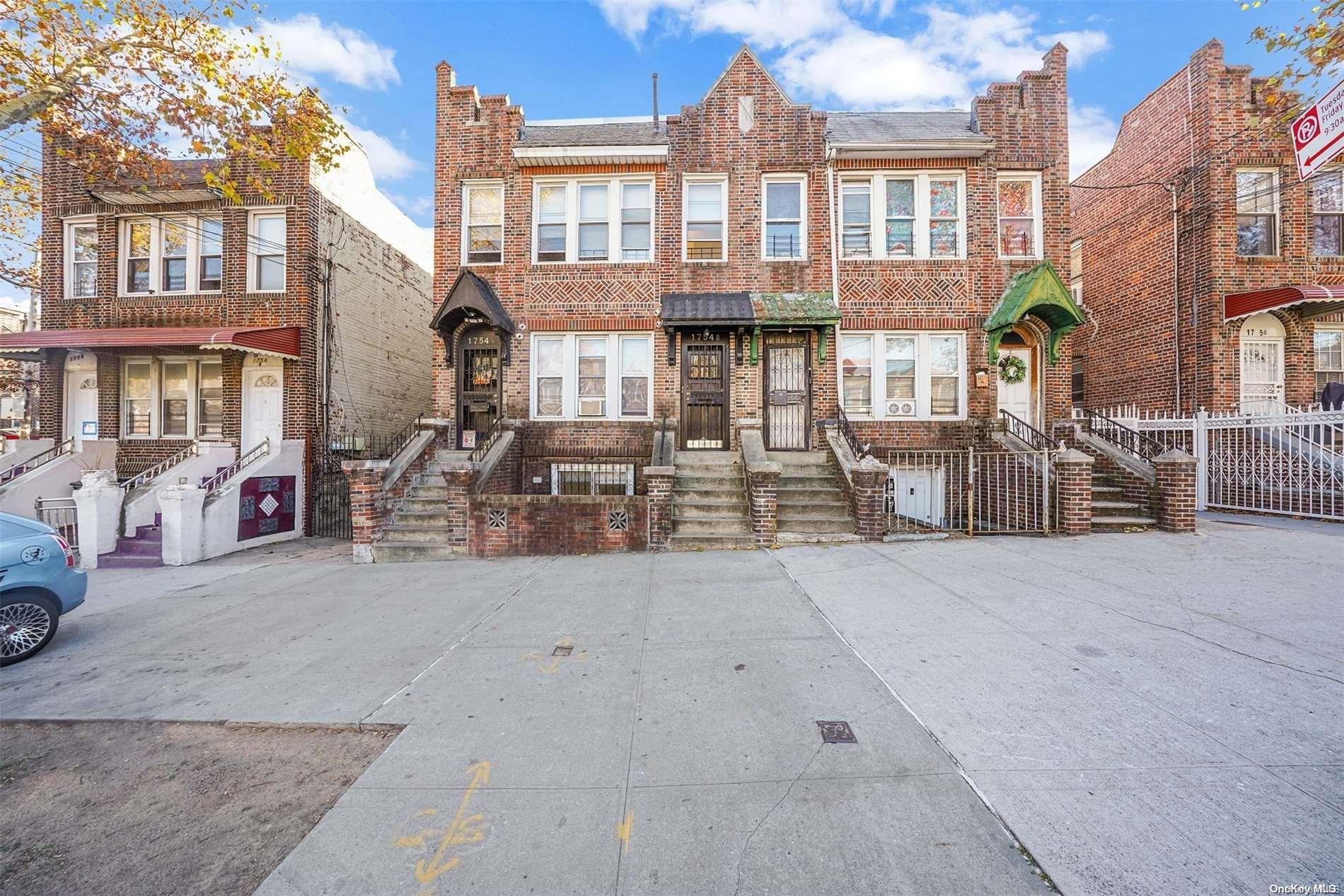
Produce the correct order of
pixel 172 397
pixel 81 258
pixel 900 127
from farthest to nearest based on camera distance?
pixel 81 258
pixel 172 397
pixel 900 127

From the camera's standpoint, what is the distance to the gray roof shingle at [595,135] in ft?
36.1

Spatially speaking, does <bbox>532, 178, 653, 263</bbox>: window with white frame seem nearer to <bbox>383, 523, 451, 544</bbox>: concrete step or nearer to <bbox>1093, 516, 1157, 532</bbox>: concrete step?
<bbox>383, 523, 451, 544</bbox>: concrete step

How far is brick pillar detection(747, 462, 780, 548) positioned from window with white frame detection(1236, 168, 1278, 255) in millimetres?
13591

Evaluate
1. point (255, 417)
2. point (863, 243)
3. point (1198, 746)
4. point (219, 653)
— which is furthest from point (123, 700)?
point (863, 243)

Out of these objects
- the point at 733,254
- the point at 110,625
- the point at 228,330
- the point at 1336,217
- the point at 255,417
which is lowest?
the point at 110,625

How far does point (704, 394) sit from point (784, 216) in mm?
4298

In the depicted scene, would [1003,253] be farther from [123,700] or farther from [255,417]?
[255,417]

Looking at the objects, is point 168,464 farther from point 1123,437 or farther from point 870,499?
point 1123,437

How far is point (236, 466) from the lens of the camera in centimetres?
1082

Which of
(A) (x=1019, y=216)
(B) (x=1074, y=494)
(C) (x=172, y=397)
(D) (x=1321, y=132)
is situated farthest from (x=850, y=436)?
(C) (x=172, y=397)

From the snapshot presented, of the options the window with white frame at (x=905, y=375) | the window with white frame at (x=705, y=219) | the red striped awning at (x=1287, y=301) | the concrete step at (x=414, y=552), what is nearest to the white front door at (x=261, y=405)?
the concrete step at (x=414, y=552)

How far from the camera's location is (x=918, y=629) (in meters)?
4.66

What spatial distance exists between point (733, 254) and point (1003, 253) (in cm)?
590

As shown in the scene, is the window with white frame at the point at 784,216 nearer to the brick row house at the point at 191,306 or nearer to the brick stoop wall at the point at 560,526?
the brick stoop wall at the point at 560,526
